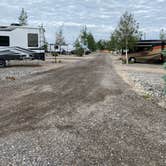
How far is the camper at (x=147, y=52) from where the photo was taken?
1467 inches

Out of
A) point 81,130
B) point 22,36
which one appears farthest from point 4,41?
point 81,130

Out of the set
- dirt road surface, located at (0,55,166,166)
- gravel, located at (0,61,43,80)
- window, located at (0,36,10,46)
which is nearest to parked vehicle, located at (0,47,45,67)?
window, located at (0,36,10,46)

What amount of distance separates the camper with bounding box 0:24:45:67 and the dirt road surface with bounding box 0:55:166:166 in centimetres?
1540

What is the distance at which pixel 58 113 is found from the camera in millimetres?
8445

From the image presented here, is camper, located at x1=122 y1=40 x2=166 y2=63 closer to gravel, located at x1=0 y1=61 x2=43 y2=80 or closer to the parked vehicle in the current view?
the parked vehicle

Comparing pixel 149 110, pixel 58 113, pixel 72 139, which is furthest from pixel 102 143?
pixel 149 110

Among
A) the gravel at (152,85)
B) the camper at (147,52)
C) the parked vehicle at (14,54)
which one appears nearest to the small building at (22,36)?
the parked vehicle at (14,54)

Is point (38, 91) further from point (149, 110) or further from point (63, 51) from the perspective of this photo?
point (63, 51)

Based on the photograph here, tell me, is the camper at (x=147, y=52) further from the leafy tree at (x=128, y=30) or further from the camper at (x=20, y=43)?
the camper at (x=20, y=43)

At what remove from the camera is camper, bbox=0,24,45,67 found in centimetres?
2612

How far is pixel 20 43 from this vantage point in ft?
88.0

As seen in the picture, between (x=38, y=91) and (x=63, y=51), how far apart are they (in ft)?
229

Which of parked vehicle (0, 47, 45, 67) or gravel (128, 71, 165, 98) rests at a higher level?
parked vehicle (0, 47, 45, 67)

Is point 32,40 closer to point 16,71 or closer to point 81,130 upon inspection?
point 16,71
